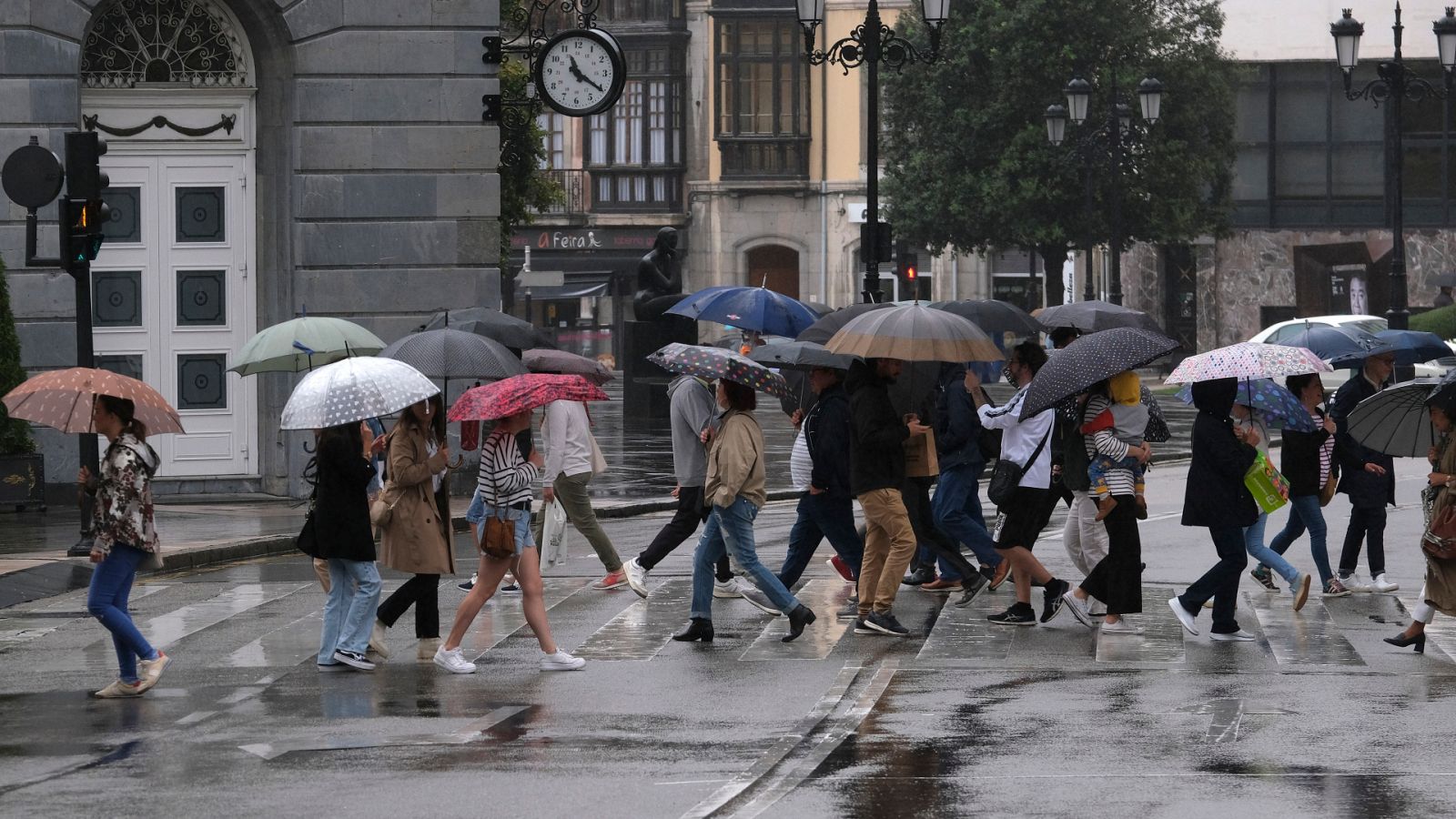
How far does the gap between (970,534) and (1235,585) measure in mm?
1871

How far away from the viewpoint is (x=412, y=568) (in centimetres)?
1134

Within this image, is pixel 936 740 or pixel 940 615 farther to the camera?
pixel 940 615

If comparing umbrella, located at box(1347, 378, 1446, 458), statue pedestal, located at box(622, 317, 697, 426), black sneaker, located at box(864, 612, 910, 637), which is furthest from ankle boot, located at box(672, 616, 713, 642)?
statue pedestal, located at box(622, 317, 697, 426)

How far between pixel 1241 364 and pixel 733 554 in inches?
116

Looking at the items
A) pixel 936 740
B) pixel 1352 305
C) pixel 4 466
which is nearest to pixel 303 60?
pixel 4 466

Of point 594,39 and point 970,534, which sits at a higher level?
point 594,39

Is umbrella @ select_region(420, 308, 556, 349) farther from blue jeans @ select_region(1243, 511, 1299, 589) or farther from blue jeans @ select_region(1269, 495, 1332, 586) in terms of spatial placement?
blue jeans @ select_region(1269, 495, 1332, 586)

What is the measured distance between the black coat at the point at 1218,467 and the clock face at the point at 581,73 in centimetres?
982

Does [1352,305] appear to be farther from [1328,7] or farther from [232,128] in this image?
[232,128]

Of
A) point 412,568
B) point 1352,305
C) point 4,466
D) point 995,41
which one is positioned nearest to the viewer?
point 412,568

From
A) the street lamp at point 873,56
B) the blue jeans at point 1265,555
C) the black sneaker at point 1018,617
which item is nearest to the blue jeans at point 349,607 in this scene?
the black sneaker at point 1018,617

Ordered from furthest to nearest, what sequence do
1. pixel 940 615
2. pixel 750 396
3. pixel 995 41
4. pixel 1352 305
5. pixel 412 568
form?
pixel 1352 305 < pixel 995 41 < pixel 940 615 < pixel 750 396 < pixel 412 568

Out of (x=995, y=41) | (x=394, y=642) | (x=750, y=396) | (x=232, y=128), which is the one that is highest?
(x=995, y=41)

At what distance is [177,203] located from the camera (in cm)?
2044
